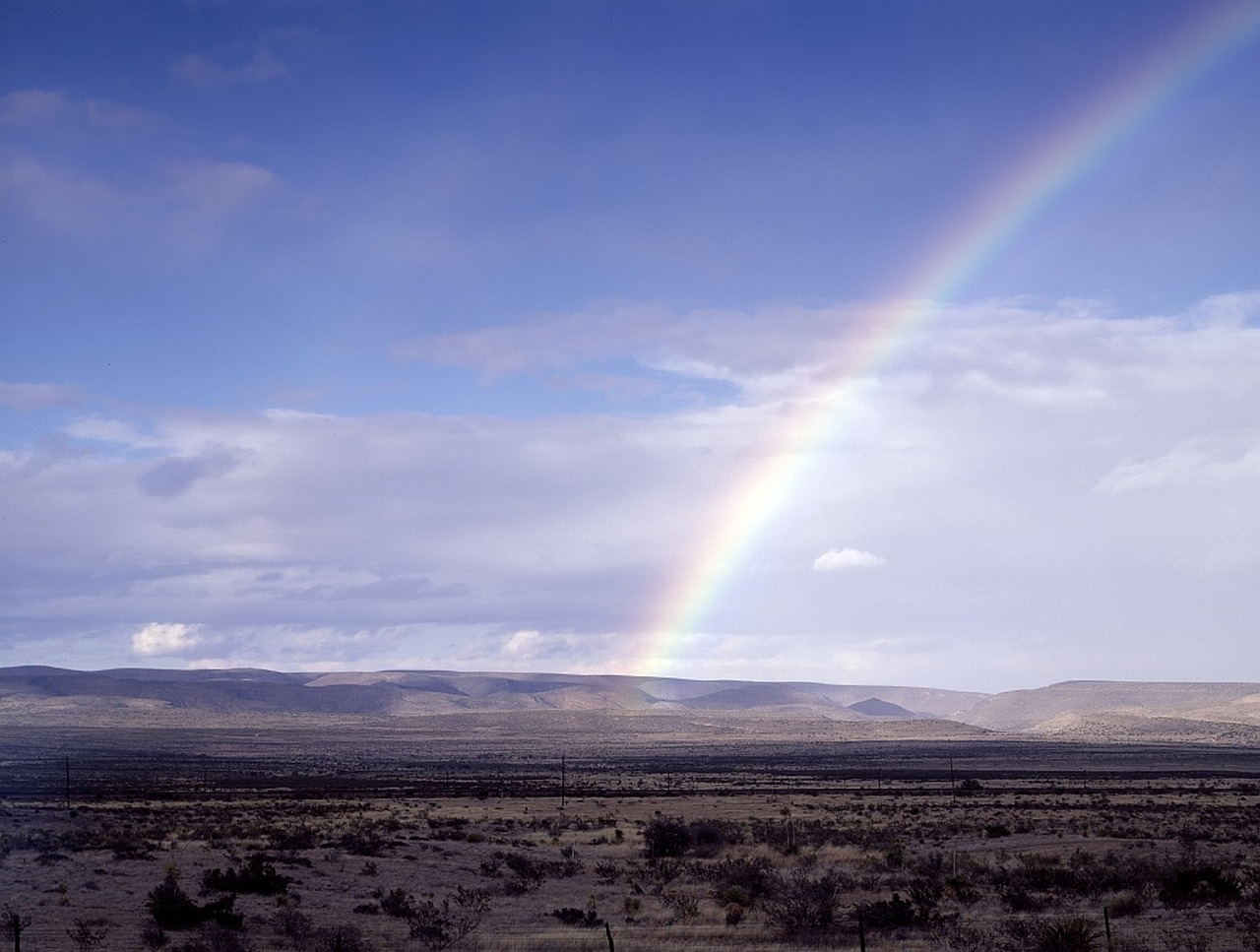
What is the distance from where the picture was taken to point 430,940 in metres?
20.9

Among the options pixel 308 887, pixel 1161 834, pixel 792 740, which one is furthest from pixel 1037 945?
pixel 792 740

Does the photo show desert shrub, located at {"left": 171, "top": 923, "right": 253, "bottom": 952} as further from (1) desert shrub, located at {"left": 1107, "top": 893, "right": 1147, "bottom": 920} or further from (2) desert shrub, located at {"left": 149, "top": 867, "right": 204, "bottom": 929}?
(1) desert shrub, located at {"left": 1107, "top": 893, "right": 1147, "bottom": 920}

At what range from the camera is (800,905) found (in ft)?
73.0

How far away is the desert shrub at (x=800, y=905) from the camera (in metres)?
21.6

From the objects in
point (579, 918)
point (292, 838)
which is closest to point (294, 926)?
point (579, 918)

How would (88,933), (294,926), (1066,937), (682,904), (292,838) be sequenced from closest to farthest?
1. (1066,937)
2. (88,933)
3. (294,926)
4. (682,904)
5. (292,838)

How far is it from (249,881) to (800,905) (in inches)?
460

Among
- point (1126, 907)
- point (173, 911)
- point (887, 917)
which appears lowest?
point (1126, 907)

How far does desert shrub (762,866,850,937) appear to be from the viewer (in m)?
21.6

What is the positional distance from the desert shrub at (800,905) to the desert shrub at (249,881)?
10.5m

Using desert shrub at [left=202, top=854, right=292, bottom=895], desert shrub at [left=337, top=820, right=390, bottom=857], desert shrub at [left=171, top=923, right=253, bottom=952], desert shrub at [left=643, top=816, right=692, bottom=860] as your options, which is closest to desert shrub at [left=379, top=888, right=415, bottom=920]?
desert shrub at [left=202, top=854, right=292, bottom=895]

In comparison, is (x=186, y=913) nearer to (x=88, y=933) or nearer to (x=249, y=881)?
(x=88, y=933)

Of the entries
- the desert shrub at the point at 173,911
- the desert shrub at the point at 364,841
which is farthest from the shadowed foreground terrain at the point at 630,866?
the desert shrub at the point at 364,841

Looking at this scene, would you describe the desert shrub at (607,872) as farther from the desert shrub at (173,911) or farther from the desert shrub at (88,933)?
the desert shrub at (88,933)
